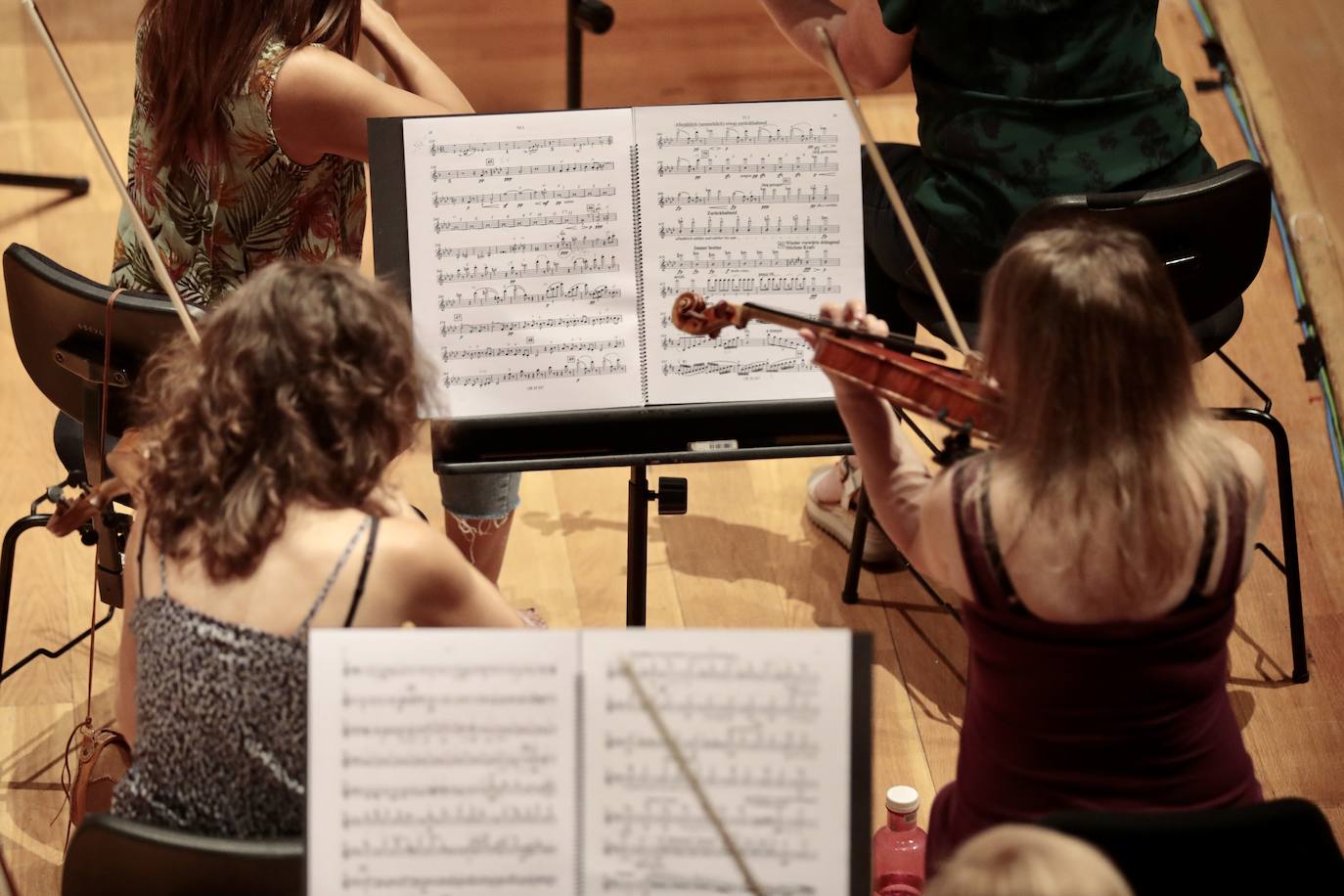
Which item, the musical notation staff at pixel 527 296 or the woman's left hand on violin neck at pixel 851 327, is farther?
the musical notation staff at pixel 527 296

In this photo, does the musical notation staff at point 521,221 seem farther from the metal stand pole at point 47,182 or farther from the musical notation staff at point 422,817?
the metal stand pole at point 47,182

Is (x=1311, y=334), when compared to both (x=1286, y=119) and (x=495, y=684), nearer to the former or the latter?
(x=1286, y=119)

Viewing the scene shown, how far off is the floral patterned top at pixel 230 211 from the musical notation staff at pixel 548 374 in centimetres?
52

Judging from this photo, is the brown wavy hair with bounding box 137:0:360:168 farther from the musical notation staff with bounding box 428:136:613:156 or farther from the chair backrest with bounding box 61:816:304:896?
the chair backrest with bounding box 61:816:304:896

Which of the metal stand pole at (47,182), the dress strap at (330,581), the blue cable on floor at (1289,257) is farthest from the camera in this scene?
the metal stand pole at (47,182)

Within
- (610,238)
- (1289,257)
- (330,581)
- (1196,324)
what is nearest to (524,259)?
(610,238)

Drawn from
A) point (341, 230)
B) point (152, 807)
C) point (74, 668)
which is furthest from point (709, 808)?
point (74, 668)

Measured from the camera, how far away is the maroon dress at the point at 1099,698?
5.24 feet

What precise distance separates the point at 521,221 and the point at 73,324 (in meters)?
0.63

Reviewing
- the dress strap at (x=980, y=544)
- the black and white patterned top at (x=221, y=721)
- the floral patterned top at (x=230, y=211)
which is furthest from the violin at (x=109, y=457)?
the dress strap at (x=980, y=544)

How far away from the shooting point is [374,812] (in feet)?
4.74

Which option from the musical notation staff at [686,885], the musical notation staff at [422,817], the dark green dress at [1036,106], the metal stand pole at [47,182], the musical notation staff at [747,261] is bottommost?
the musical notation staff at [686,885]

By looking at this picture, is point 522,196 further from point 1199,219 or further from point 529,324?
point 1199,219

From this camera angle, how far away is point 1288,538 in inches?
103
